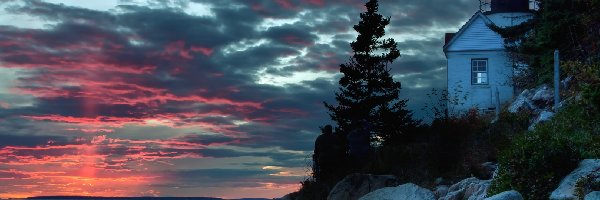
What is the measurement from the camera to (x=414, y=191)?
71.3 feet

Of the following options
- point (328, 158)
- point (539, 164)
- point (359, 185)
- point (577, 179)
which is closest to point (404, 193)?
point (359, 185)

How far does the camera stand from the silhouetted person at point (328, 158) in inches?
1259

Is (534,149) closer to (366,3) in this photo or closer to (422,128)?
(422,128)

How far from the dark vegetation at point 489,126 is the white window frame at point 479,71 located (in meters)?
2.04

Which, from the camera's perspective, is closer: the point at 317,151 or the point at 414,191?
the point at 414,191

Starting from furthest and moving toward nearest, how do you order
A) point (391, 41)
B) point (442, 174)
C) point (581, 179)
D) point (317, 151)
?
point (391, 41)
point (317, 151)
point (442, 174)
point (581, 179)

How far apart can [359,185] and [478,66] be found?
835 inches

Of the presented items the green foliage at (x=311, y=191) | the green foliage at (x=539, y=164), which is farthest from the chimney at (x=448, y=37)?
the green foliage at (x=539, y=164)

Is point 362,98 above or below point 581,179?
above

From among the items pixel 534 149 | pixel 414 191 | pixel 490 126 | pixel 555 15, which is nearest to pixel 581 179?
pixel 534 149

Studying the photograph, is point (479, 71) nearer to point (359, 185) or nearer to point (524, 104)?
point (524, 104)

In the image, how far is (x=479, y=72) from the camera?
148ft

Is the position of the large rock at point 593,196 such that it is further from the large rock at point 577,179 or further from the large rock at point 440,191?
the large rock at point 440,191

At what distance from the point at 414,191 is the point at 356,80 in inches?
619
